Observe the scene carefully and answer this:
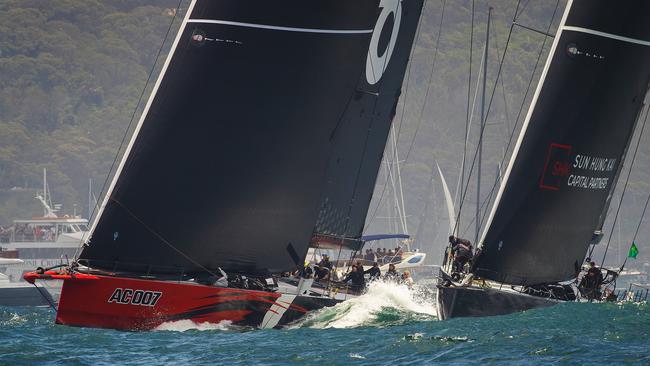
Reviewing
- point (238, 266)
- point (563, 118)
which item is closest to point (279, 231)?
point (238, 266)

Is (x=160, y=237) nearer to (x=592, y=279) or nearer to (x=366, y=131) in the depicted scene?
(x=366, y=131)

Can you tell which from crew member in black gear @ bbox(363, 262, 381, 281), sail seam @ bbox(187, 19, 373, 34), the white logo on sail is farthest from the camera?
crew member in black gear @ bbox(363, 262, 381, 281)

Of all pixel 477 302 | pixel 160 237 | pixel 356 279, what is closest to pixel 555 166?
pixel 477 302

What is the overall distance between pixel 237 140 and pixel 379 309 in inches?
183

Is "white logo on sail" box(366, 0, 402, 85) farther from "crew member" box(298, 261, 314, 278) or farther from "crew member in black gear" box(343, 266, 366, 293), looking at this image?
"crew member" box(298, 261, 314, 278)

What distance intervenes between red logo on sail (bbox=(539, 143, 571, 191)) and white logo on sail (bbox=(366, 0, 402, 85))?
343 centimetres

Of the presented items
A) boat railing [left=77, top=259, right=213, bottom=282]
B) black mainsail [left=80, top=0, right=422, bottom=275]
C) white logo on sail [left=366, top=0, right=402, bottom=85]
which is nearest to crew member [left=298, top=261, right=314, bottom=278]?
black mainsail [left=80, top=0, right=422, bottom=275]

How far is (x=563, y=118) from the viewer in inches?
822

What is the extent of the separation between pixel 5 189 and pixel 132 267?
283 ft

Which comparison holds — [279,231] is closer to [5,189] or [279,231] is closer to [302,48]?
[302,48]

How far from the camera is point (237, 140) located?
733 inches

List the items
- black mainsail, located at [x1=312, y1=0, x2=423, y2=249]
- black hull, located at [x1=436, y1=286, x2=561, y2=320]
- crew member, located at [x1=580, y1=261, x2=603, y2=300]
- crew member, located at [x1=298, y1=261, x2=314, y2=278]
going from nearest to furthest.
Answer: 1. black hull, located at [x1=436, y1=286, x2=561, y2=320]
2. crew member, located at [x1=298, y1=261, x2=314, y2=278]
3. black mainsail, located at [x1=312, y1=0, x2=423, y2=249]
4. crew member, located at [x1=580, y1=261, x2=603, y2=300]

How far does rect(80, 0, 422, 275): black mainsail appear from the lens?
18.0 meters

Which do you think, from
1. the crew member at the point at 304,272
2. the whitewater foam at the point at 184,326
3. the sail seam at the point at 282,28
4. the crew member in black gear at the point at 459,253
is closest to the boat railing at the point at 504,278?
the crew member in black gear at the point at 459,253
